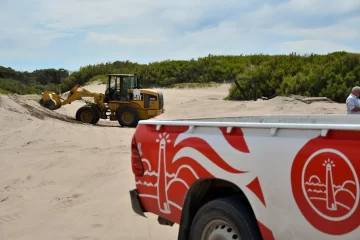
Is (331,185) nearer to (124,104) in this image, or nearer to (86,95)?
(124,104)

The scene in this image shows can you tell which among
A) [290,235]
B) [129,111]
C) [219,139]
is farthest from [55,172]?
[129,111]

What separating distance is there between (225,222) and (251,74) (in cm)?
2872

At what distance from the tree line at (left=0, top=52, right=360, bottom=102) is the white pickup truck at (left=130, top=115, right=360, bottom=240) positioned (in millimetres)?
22497

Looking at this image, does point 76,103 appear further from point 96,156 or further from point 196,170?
point 196,170

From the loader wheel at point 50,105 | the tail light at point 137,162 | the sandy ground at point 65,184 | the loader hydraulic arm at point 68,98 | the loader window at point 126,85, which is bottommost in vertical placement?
the sandy ground at point 65,184

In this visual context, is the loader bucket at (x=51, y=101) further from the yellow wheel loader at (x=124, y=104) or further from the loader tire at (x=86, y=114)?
the loader tire at (x=86, y=114)

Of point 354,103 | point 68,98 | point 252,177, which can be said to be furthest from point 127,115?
point 252,177

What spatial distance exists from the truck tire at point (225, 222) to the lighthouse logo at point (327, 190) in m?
0.57

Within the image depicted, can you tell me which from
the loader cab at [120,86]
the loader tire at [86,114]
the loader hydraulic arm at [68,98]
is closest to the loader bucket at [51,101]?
the loader hydraulic arm at [68,98]

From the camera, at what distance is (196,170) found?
4.92m

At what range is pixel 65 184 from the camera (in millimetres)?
10383

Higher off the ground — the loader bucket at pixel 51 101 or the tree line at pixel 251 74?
the tree line at pixel 251 74

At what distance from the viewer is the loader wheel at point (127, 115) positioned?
24766 mm

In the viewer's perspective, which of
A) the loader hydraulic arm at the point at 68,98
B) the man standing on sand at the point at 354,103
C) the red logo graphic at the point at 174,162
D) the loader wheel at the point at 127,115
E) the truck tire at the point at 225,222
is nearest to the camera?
the truck tire at the point at 225,222
